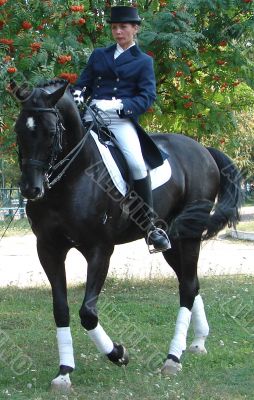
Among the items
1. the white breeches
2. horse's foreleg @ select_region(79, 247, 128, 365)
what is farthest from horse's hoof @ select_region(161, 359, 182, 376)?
the white breeches

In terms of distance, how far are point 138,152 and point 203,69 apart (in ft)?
Answer: 16.4

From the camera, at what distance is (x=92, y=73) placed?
7.11 m

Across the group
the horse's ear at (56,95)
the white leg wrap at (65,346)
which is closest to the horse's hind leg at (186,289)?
the white leg wrap at (65,346)

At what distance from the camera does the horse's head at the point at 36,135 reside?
573 cm

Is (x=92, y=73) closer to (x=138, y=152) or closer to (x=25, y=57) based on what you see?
(x=138, y=152)

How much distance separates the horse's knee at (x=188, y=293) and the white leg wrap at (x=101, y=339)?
1.04 m

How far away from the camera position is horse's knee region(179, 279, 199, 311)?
7.40 metres

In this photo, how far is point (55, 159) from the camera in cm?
605

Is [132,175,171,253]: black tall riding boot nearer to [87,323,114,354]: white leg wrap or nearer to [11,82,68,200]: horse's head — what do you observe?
[87,323,114,354]: white leg wrap

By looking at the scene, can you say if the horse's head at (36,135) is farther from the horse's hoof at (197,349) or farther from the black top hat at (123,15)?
the horse's hoof at (197,349)

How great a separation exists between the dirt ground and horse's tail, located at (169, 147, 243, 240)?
181 inches

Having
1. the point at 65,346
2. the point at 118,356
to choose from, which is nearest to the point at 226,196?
the point at 118,356

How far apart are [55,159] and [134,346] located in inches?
100

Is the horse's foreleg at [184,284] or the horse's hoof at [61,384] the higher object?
the horse's hoof at [61,384]
